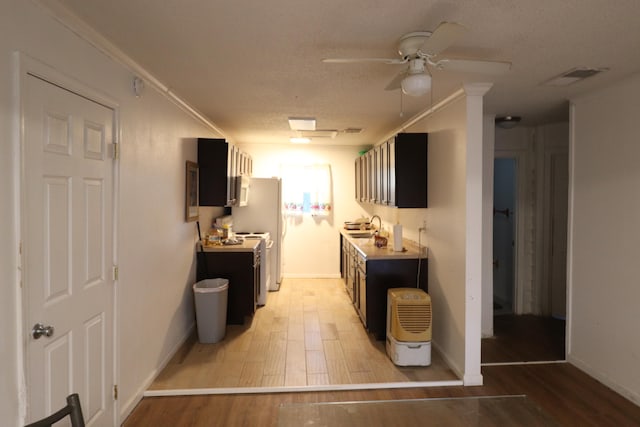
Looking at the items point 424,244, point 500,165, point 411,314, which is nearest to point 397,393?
point 411,314

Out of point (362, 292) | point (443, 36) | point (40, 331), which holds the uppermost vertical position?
point (443, 36)

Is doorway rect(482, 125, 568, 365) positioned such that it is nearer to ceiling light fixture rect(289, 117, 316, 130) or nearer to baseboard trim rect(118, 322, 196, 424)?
ceiling light fixture rect(289, 117, 316, 130)

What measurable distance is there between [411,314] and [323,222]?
3.60m

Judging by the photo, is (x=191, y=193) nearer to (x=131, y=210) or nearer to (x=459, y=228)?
(x=131, y=210)

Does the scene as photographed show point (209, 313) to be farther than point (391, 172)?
No

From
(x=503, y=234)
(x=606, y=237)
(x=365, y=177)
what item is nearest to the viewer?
(x=606, y=237)

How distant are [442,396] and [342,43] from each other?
2641mm

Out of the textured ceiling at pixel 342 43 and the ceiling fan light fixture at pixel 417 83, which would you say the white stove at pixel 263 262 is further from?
the ceiling fan light fixture at pixel 417 83

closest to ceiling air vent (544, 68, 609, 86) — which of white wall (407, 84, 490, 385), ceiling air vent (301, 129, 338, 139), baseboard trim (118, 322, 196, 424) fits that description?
white wall (407, 84, 490, 385)

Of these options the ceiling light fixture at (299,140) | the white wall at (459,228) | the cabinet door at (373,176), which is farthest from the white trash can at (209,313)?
the ceiling light fixture at (299,140)

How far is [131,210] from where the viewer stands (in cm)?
259

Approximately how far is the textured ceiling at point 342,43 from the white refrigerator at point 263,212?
220 cm

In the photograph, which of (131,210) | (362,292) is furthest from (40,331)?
(362,292)

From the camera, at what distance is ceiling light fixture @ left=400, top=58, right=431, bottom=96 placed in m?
2.02
